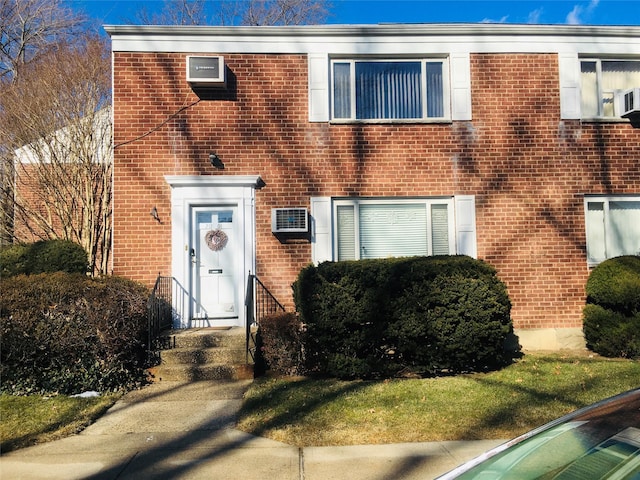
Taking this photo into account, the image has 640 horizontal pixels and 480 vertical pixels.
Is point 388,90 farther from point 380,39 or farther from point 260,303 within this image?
point 260,303

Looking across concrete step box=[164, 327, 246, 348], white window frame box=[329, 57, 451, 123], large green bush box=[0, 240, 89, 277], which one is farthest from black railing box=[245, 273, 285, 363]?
large green bush box=[0, 240, 89, 277]

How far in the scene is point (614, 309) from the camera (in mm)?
8359

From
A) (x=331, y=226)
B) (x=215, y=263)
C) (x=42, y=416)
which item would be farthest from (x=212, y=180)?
(x=42, y=416)

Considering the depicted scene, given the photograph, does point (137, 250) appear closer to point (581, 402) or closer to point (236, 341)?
point (236, 341)

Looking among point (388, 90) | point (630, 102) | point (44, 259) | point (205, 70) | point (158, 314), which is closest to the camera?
point (158, 314)

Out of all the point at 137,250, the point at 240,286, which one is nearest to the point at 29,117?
the point at 137,250

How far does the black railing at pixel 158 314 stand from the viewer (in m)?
7.42

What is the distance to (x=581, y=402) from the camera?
5.82 m

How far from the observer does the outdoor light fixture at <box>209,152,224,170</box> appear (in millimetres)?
8704

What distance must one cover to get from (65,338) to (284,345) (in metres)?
2.86

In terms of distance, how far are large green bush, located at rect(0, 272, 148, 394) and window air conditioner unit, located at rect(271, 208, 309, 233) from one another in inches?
107

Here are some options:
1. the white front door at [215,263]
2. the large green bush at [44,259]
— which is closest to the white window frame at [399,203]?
the white front door at [215,263]

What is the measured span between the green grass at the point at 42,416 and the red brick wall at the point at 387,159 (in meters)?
2.72

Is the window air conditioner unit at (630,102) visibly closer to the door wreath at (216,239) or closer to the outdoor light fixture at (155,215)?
the door wreath at (216,239)
